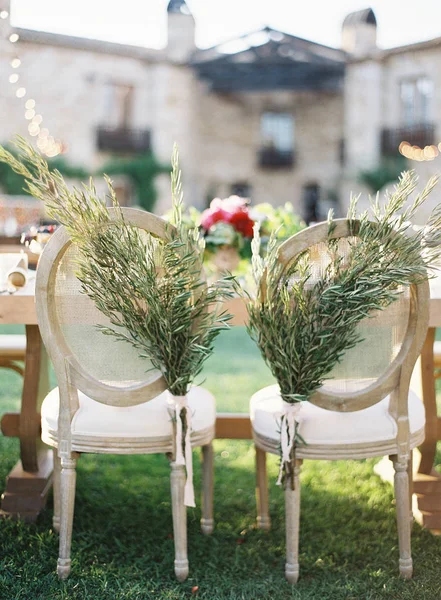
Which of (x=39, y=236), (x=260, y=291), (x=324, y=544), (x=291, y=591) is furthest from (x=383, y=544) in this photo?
(x=39, y=236)

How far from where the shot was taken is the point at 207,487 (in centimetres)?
237

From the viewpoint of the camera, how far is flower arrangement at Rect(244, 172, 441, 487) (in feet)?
5.96

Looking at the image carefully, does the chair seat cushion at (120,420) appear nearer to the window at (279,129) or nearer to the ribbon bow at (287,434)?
the ribbon bow at (287,434)

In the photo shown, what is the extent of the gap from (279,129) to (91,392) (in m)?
16.0

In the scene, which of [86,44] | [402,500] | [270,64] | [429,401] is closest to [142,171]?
Result: [86,44]

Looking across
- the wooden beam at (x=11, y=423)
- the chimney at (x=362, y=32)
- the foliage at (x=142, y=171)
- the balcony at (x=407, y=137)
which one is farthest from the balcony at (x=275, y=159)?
the wooden beam at (x=11, y=423)

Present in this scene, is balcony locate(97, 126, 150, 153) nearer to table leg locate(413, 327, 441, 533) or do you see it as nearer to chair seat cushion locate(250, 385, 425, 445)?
table leg locate(413, 327, 441, 533)

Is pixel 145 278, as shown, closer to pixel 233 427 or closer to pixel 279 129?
pixel 233 427

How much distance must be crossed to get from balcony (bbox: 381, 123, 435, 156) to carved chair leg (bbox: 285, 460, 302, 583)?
14.5 meters

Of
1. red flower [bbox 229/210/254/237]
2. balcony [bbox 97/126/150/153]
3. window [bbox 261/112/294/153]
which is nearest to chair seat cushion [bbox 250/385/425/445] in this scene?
red flower [bbox 229/210/254/237]

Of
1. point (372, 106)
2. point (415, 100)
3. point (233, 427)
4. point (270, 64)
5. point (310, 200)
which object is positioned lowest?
point (233, 427)

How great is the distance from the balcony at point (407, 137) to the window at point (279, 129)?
2503 mm

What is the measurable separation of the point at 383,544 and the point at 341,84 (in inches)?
601

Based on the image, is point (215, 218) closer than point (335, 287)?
No
